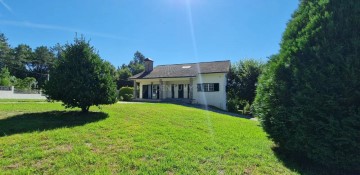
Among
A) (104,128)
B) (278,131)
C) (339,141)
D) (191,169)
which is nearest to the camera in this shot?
(339,141)

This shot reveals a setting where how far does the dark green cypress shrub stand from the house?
1935 cm

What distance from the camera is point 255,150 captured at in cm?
561

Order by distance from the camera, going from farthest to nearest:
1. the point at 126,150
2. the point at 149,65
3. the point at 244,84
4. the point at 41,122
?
the point at 149,65 < the point at 244,84 < the point at 41,122 < the point at 126,150

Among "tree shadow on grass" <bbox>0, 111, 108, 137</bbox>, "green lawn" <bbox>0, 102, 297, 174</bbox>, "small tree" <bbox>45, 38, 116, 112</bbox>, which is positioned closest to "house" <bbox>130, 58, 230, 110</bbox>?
"small tree" <bbox>45, 38, 116, 112</bbox>

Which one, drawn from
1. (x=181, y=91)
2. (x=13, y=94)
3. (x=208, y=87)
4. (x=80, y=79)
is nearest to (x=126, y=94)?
(x=181, y=91)

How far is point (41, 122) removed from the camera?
809 centimetres

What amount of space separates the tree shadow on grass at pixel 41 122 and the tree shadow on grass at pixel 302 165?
6.37 m

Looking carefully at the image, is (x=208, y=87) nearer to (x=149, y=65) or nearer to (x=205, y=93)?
(x=205, y=93)

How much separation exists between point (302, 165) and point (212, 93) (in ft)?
66.1

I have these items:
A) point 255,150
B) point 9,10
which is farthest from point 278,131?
point 9,10

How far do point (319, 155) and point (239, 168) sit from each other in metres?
1.50

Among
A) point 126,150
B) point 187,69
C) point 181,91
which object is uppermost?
point 187,69

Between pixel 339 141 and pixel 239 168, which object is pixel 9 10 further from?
pixel 339 141

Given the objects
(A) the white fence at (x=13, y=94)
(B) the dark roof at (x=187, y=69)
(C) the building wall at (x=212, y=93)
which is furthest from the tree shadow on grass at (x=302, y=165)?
(A) the white fence at (x=13, y=94)
